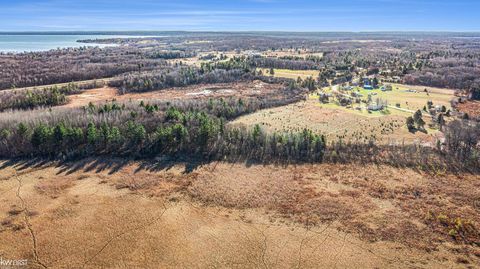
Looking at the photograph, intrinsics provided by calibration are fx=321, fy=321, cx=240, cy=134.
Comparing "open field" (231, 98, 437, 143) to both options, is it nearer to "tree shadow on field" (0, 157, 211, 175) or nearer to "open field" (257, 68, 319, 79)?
"tree shadow on field" (0, 157, 211, 175)

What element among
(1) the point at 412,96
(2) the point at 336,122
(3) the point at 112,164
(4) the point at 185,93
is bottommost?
(3) the point at 112,164

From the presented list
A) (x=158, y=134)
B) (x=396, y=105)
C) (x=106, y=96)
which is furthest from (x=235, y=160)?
(x=106, y=96)

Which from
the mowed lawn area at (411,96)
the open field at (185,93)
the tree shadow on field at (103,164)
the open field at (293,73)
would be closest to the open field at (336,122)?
the mowed lawn area at (411,96)

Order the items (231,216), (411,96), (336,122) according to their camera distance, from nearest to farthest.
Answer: (231,216) < (336,122) < (411,96)

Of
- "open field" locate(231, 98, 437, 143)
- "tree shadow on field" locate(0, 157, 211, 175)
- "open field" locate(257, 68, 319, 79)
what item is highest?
"open field" locate(257, 68, 319, 79)

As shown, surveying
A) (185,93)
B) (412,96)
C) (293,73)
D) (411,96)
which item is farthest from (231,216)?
(293,73)

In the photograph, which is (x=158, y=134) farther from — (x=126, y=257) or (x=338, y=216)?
(x=338, y=216)

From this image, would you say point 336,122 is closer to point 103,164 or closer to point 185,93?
point 103,164

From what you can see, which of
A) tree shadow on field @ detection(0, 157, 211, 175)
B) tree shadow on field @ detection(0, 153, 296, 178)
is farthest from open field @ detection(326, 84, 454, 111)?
tree shadow on field @ detection(0, 157, 211, 175)

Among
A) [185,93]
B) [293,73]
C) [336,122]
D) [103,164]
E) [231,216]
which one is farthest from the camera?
[293,73]
